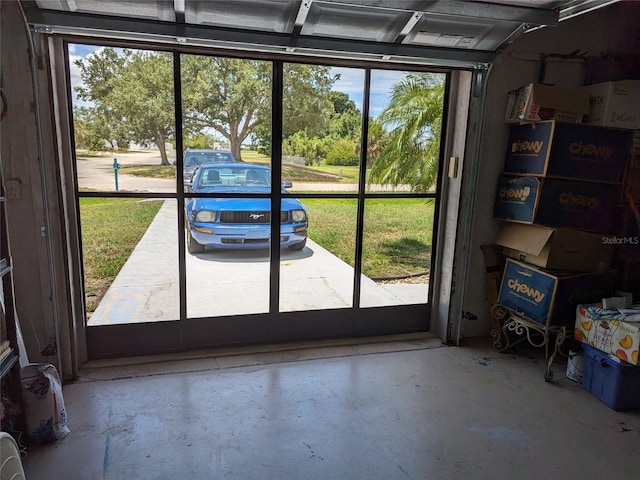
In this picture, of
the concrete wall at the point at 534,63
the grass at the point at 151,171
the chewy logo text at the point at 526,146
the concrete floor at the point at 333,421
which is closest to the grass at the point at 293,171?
the grass at the point at 151,171

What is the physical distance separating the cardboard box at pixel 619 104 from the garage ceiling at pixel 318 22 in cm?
75

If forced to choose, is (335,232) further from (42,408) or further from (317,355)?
(42,408)

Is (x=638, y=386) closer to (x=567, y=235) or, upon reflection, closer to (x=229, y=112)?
(x=567, y=235)

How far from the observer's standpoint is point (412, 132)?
3.48 metres

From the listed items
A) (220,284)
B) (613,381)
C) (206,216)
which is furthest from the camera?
(220,284)

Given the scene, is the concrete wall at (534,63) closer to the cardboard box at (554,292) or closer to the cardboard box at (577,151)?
the cardboard box at (577,151)

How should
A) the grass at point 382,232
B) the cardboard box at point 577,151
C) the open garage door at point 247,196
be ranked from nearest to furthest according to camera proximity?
the open garage door at point 247,196 → the cardboard box at point 577,151 → the grass at point 382,232

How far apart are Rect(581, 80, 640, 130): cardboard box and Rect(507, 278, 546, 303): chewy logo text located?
128 cm

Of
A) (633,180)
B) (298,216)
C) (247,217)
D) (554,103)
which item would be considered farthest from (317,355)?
(633,180)

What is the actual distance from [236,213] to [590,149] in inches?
103

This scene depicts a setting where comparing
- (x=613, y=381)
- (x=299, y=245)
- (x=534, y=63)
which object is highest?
(x=534, y=63)

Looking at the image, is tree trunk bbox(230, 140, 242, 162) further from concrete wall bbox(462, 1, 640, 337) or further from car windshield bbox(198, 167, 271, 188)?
concrete wall bbox(462, 1, 640, 337)

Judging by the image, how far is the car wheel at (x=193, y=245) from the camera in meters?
3.20

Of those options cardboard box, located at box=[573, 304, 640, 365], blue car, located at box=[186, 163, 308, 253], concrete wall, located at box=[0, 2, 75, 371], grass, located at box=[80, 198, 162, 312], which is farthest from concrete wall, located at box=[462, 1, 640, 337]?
concrete wall, located at box=[0, 2, 75, 371]
